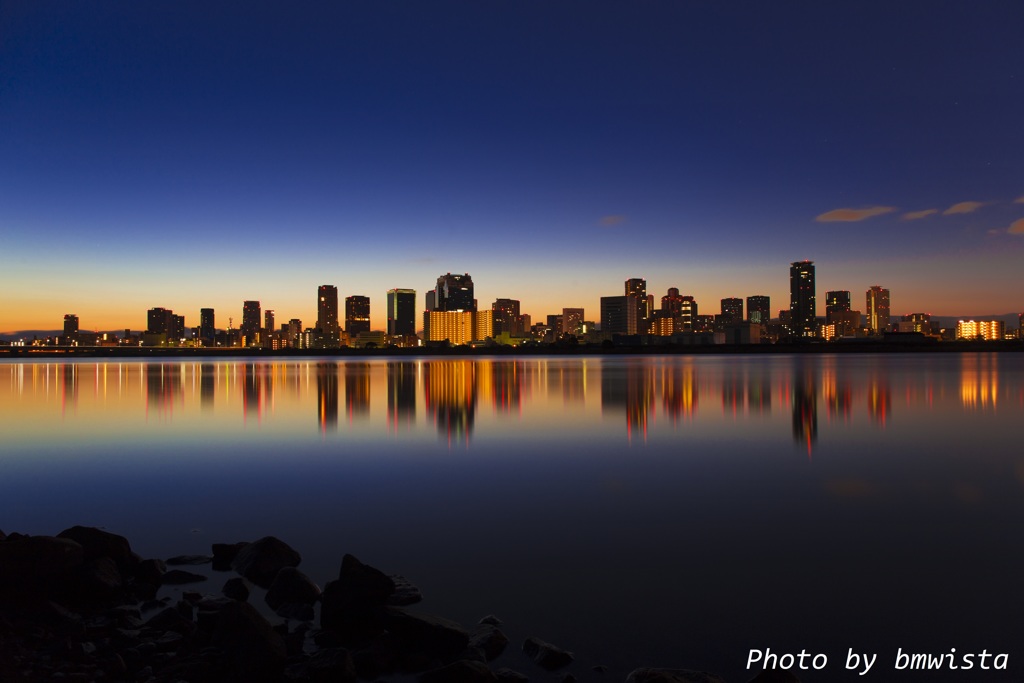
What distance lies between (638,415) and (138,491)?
17.9 m

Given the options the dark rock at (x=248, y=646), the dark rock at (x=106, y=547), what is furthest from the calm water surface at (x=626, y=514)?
the dark rock at (x=248, y=646)

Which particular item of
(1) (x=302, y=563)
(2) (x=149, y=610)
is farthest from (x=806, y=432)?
(2) (x=149, y=610)

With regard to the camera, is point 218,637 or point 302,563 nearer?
point 218,637

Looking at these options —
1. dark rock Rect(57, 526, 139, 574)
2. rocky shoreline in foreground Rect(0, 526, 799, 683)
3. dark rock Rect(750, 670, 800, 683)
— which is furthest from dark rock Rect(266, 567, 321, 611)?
dark rock Rect(750, 670, 800, 683)

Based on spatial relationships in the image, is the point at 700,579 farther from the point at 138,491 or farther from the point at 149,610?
the point at 138,491

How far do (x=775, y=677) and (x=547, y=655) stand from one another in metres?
1.83

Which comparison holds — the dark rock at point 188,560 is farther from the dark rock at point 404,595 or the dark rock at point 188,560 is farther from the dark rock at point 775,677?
the dark rock at point 775,677

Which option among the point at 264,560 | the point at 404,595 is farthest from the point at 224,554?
the point at 404,595

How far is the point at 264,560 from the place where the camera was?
26.7 ft

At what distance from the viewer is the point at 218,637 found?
19.6 feet

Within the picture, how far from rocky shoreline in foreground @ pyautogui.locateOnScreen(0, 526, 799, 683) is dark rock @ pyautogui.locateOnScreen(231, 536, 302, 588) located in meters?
0.02

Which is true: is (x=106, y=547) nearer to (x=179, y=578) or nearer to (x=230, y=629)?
(x=179, y=578)

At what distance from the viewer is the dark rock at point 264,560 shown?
7.96 meters

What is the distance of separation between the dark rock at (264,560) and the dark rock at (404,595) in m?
1.55
